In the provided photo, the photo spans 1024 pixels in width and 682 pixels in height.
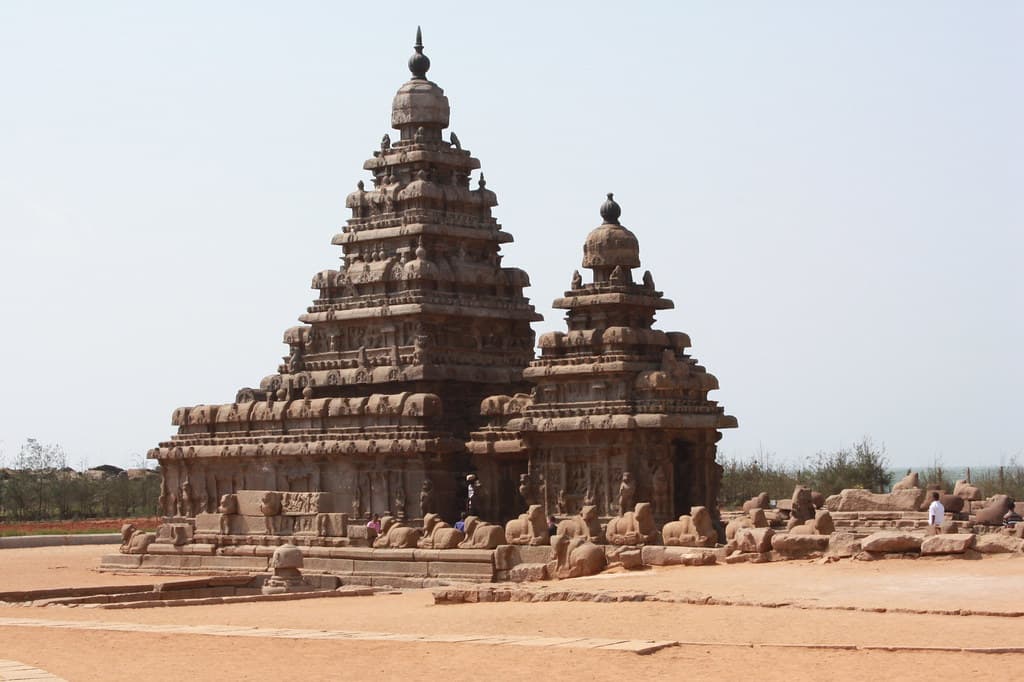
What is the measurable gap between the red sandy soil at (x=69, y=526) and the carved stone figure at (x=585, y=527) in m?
29.0

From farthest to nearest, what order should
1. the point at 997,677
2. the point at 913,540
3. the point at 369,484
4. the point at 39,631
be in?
the point at 369,484 → the point at 913,540 → the point at 39,631 → the point at 997,677

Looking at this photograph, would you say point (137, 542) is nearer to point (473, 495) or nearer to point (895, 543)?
point (473, 495)

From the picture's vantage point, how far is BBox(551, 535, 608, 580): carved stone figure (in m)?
33.4

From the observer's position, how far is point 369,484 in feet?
155

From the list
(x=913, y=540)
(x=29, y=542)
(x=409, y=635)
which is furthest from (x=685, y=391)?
(x=29, y=542)

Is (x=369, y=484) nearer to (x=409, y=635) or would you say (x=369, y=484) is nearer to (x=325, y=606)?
(x=325, y=606)

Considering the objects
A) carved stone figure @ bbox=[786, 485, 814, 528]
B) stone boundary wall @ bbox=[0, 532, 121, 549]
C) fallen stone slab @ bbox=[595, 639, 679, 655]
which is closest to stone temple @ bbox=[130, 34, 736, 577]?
carved stone figure @ bbox=[786, 485, 814, 528]

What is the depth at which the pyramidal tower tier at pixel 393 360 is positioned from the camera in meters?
46.9

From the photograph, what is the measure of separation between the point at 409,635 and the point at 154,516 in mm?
53252

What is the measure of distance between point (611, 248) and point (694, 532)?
37.7 ft

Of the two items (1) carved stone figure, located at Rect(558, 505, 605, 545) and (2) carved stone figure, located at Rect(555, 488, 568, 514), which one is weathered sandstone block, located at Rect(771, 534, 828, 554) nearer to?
(1) carved stone figure, located at Rect(558, 505, 605, 545)

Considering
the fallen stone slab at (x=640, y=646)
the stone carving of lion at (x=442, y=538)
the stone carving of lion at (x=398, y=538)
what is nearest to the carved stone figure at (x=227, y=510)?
the stone carving of lion at (x=398, y=538)

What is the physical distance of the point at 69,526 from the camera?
6856 cm

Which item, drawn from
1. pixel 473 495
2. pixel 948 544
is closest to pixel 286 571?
pixel 473 495
